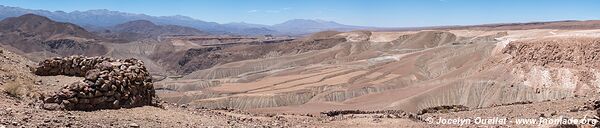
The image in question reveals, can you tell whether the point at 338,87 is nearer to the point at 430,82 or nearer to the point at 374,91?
the point at 374,91

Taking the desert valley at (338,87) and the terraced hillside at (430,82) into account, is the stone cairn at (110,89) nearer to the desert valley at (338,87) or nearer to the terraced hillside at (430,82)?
the desert valley at (338,87)

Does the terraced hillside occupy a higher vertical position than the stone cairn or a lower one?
lower

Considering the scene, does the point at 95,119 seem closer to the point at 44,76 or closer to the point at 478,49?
the point at 44,76

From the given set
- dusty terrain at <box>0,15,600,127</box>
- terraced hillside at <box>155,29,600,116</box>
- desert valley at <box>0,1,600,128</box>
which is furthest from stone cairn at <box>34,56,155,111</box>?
terraced hillside at <box>155,29,600,116</box>

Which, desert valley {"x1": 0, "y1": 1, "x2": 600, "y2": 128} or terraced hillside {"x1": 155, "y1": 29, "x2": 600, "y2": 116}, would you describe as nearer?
desert valley {"x1": 0, "y1": 1, "x2": 600, "y2": 128}

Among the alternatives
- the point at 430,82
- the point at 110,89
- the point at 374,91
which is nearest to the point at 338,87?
the point at 374,91

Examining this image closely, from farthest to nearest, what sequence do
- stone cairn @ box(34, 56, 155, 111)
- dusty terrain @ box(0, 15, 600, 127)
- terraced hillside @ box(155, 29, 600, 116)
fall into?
terraced hillside @ box(155, 29, 600, 116), dusty terrain @ box(0, 15, 600, 127), stone cairn @ box(34, 56, 155, 111)

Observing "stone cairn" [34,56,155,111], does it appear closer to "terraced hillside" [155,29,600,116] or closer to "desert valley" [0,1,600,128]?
"desert valley" [0,1,600,128]

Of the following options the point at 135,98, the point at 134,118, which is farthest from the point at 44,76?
the point at 134,118
